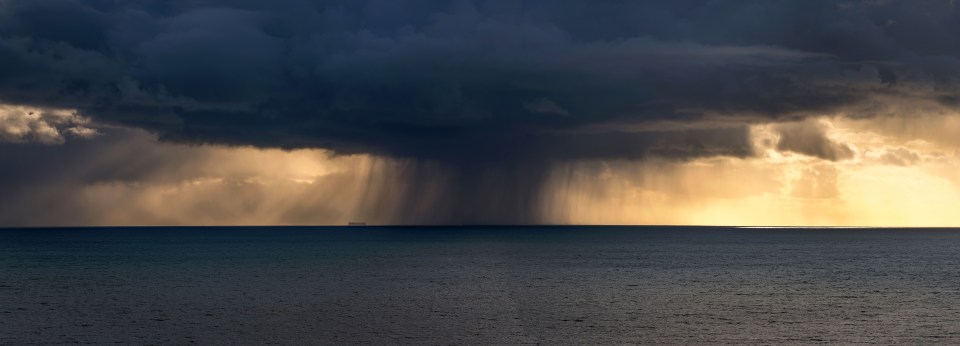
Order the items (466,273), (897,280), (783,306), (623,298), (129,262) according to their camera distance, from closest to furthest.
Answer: (783,306)
(623,298)
(897,280)
(466,273)
(129,262)

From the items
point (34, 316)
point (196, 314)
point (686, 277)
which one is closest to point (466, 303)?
point (196, 314)

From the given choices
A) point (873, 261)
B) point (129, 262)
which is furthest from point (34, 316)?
point (873, 261)

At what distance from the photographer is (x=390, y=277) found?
129500 millimetres

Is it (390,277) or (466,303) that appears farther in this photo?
(390,277)

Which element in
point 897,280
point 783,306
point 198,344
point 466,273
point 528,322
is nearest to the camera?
point 198,344

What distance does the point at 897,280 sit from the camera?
12525 centimetres

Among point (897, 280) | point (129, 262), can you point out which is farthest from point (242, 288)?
point (897, 280)

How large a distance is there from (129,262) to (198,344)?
382 ft

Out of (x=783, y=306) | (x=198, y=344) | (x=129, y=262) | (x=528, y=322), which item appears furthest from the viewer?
(x=129, y=262)

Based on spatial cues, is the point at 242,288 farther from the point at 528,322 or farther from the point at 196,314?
the point at 528,322

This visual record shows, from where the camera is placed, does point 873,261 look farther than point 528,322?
Yes

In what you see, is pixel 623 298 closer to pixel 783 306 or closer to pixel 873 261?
pixel 783 306

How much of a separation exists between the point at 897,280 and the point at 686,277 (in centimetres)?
2832

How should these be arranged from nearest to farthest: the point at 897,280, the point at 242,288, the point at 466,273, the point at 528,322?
the point at 528,322
the point at 242,288
the point at 897,280
the point at 466,273
